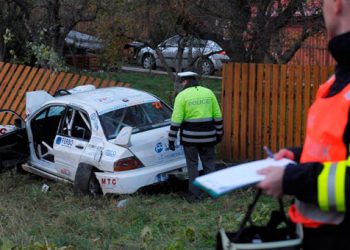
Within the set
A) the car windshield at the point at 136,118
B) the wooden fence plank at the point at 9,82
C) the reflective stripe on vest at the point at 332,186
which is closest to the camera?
the reflective stripe on vest at the point at 332,186

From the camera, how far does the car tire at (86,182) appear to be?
811 cm

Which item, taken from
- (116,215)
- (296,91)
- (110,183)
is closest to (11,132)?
(110,183)

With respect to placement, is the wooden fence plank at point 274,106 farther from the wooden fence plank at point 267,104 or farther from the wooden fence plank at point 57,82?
the wooden fence plank at point 57,82

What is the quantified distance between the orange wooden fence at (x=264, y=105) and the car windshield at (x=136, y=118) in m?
1.43

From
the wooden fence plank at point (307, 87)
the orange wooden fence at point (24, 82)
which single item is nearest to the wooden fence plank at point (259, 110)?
the wooden fence plank at point (307, 87)

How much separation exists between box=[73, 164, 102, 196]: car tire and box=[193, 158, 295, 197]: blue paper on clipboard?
232 inches

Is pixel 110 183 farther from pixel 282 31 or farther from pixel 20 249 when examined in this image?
pixel 282 31

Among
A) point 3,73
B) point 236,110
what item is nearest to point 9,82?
point 3,73

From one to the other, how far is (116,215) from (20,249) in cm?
199

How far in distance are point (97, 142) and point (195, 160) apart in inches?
49.5

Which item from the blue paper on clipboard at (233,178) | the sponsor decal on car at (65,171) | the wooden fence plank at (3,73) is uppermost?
the blue paper on clipboard at (233,178)

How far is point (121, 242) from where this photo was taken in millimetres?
5426

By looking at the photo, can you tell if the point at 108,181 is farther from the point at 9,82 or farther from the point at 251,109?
the point at 9,82

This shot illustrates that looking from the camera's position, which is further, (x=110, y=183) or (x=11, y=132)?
(x=11, y=132)
